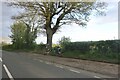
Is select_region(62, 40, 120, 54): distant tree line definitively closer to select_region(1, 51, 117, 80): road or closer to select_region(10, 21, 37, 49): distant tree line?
select_region(1, 51, 117, 80): road

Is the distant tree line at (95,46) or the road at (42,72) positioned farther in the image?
the distant tree line at (95,46)

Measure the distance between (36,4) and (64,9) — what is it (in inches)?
166

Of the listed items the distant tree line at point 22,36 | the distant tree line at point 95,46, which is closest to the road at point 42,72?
the distant tree line at point 95,46

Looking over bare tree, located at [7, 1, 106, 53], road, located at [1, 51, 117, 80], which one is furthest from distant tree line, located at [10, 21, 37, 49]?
road, located at [1, 51, 117, 80]

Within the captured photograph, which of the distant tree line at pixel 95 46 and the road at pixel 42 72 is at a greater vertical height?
the distant tree line at pixel 95 46

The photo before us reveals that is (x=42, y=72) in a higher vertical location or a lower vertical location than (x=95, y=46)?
lower

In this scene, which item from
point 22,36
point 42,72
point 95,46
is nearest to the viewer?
point 42,72

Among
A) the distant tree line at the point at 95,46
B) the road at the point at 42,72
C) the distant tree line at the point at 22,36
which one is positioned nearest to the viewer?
the road at the point at 42,72

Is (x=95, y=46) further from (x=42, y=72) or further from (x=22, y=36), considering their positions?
(x=22, y=36)

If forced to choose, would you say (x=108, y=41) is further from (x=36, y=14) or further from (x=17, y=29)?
(x=17, y=29)

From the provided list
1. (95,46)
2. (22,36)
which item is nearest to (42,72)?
(95,46)

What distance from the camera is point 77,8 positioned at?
42219 millimetres

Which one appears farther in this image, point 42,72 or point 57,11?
point 57,11

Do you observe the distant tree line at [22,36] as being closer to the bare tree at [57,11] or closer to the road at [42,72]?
the bare tree at [57,11]
